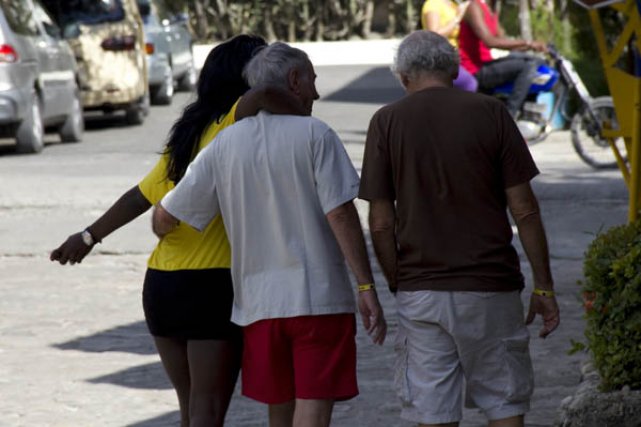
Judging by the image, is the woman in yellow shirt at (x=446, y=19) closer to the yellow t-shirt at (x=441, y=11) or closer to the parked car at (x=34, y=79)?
the yellow t-shirt at (x=441, y=11)

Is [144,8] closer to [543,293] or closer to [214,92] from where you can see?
[214,92]

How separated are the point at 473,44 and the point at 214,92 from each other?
7.71 meters

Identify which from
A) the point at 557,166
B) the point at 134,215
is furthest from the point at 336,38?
the point at 134,215

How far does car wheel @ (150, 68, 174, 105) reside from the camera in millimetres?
23266

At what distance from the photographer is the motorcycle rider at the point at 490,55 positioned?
12.0 m

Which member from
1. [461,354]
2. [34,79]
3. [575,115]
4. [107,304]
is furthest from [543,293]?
[34,79]

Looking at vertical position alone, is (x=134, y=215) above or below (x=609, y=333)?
above

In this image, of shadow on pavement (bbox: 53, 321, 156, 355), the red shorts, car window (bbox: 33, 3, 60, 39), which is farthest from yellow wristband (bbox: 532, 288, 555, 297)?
car window (bbox: 33, 3, 60, 39)

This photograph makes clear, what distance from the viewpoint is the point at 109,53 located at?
19422 mm

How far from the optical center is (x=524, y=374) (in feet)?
15.8

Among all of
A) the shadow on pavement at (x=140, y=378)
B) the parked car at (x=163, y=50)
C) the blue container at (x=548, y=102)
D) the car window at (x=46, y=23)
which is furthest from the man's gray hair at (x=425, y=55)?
the parked car at (x=163, y=50)

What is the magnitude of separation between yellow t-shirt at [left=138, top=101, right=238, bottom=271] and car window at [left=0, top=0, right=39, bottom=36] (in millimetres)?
12077

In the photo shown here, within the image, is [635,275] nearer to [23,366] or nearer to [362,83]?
[23,366]

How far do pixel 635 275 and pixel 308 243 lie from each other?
4.03 feet
